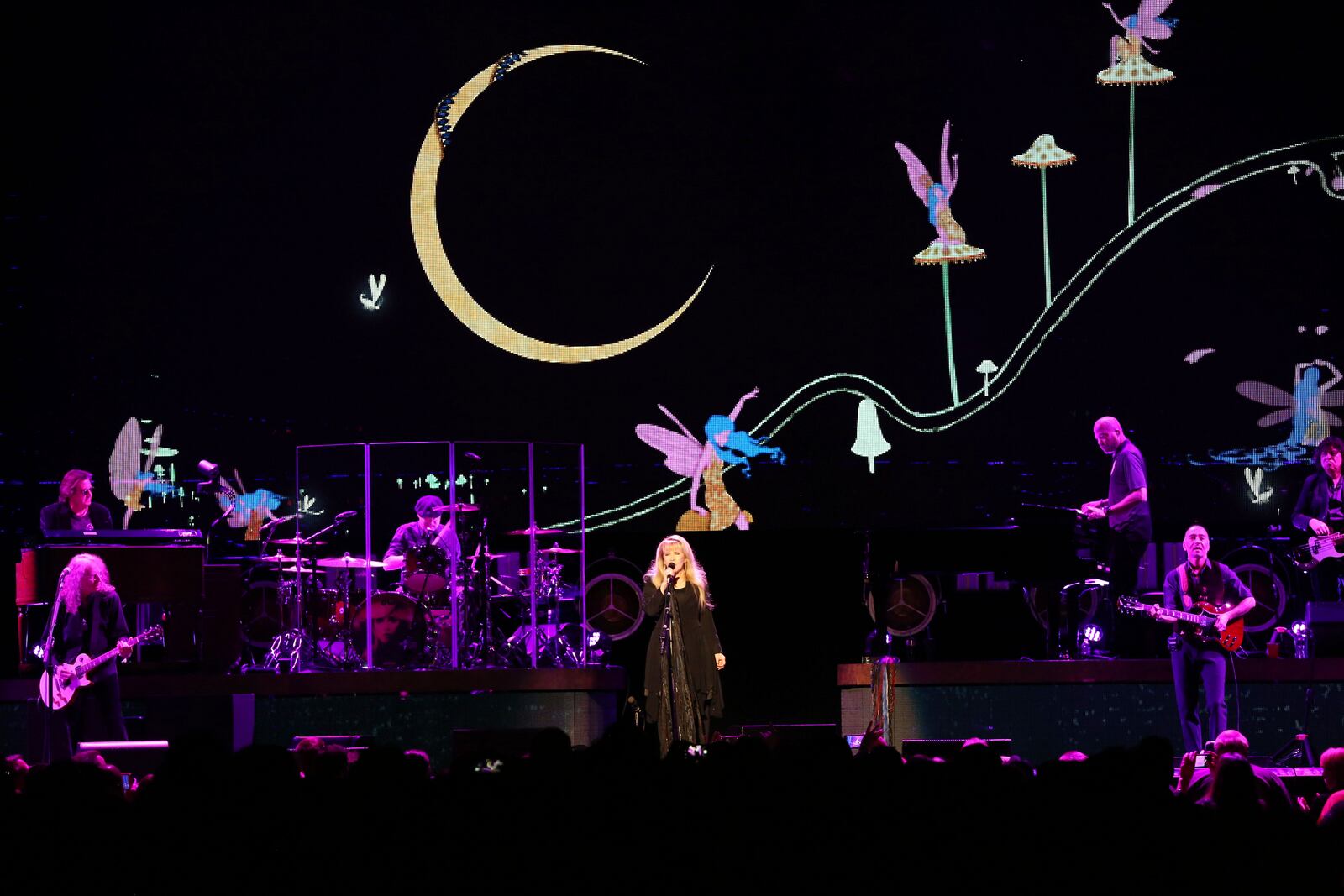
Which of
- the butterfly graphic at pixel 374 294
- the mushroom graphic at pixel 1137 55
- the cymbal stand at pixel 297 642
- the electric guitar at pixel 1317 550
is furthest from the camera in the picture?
the butterfly graphic at pixel 374 294

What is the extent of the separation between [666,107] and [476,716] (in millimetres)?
6206

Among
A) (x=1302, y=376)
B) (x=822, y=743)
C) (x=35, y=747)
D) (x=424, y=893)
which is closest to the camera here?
(x=424, y=893)

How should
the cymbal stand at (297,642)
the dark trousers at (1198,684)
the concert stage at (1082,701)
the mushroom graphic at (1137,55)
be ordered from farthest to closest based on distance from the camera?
1. the mushroom graphic at (1137,55)
2. the cymbal stand at (297,642)
3. the concert stage at (1082,701)
4. the dark trousers at (1198,684)

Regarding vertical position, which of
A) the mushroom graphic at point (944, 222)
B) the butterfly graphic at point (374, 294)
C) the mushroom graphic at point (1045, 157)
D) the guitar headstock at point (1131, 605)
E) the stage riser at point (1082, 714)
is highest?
the mushroom graphic at point (1045, 157)

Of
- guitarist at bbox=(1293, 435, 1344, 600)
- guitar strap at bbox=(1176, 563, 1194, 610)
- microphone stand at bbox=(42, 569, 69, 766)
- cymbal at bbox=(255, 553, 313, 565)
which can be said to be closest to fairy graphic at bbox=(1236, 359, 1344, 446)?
guitarist at bbox=(1293, 435, 1344, 600)

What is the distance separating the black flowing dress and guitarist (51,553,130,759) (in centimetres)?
333

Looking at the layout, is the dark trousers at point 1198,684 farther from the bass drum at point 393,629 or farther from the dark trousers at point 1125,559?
the bass drum at point 393,629

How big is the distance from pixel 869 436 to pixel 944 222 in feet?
6.60

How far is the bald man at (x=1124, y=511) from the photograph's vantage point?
12039 millimetres

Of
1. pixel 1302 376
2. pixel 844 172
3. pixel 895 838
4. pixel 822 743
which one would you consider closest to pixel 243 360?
pixel 844 172

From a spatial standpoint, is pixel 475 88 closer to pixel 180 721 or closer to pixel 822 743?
pixel 180 721

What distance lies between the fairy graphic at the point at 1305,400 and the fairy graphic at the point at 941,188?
278cm

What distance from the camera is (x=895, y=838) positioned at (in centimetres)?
429

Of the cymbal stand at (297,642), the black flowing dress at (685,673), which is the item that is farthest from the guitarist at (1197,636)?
the cymbal stand at (297,642)
